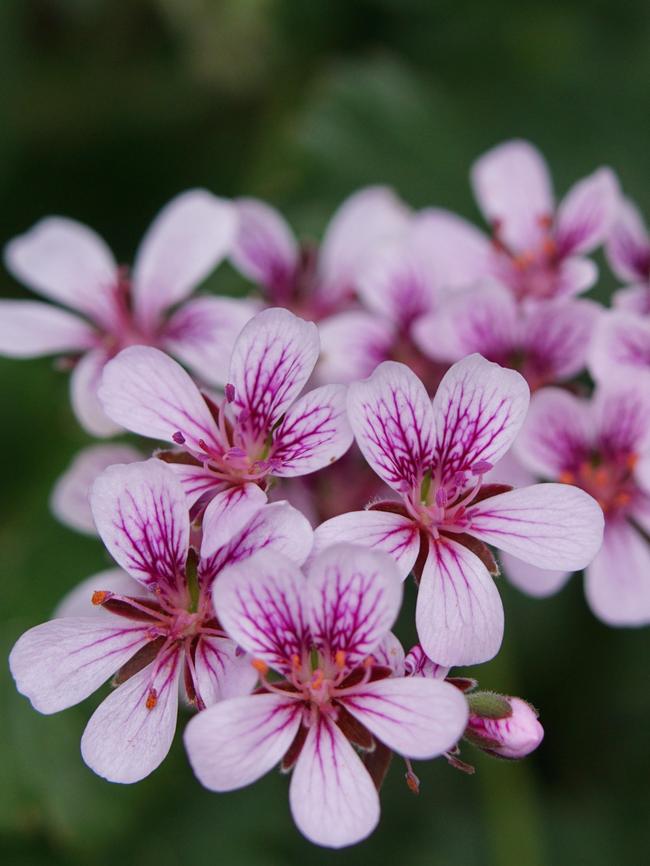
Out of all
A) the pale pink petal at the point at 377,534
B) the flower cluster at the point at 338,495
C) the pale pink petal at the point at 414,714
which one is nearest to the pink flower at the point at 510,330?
the flower cluster at the point at 338,495

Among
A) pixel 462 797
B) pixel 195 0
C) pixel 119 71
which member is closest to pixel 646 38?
pixel 195 0

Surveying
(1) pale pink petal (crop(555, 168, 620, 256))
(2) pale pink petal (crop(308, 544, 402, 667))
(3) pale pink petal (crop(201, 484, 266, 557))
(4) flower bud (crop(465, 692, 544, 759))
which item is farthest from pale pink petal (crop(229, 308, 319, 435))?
(1) pale pink petal (crop(555, 168, 620, 256))

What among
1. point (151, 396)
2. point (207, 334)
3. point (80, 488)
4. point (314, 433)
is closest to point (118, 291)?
point (207, 334)

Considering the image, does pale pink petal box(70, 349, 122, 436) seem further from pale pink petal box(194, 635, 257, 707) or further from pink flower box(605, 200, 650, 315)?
pink flower box(605, 200, 650, 315)

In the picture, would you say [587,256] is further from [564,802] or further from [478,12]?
[564,802]

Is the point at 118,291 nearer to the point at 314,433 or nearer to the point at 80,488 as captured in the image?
the point at 80,488

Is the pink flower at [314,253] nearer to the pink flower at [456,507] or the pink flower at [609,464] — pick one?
the pink flower at [609,464]
